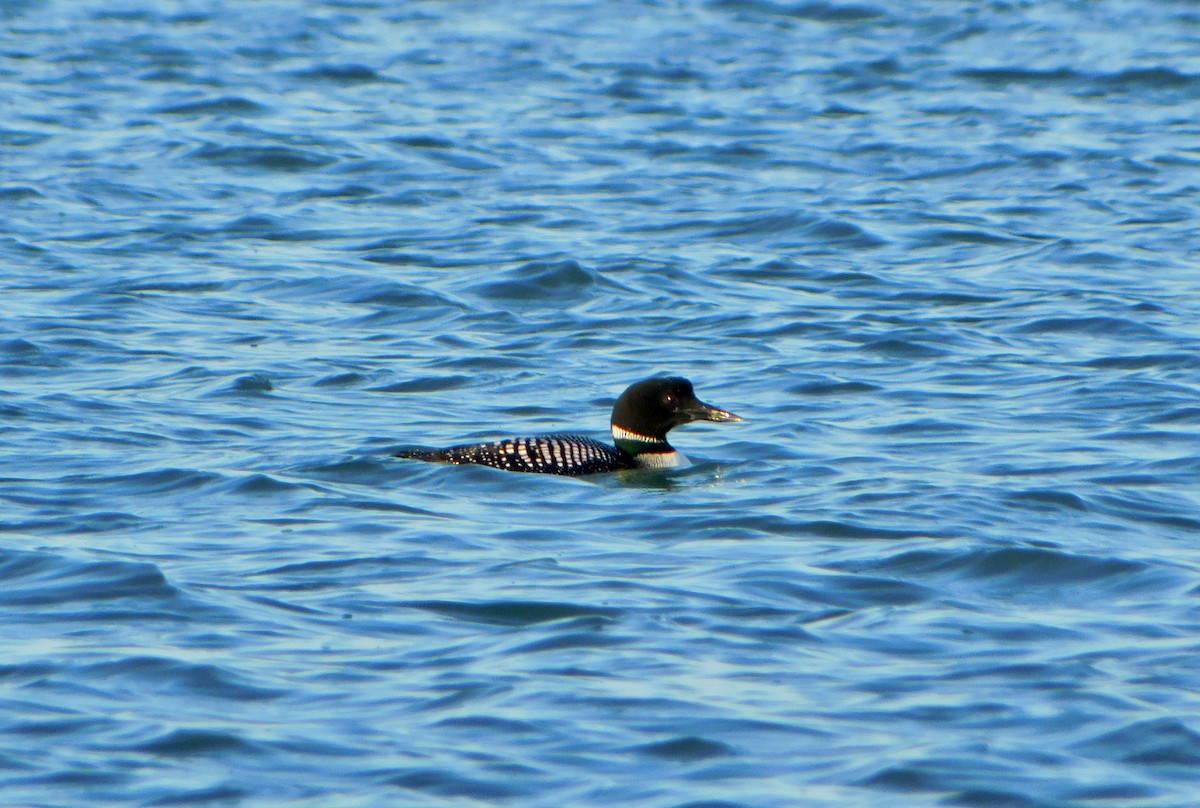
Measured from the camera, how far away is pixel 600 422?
10.4 meters

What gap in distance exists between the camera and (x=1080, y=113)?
797 inches

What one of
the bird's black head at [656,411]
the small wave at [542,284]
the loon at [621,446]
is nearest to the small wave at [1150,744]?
the loon at [621,446]

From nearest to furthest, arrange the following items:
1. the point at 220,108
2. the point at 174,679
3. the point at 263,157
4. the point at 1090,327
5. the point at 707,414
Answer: the point at 174,679
the point at 707,414
the point at 1090,327
the point at 263,157
the point at 220,108

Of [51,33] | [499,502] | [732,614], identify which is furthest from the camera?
[51,33]

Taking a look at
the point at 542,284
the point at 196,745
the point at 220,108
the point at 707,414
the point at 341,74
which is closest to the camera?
the point at 196,745

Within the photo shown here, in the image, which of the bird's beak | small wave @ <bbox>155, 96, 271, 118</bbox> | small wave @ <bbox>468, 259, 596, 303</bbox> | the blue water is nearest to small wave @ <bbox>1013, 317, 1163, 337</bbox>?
the blue water

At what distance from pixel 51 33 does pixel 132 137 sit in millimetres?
5962

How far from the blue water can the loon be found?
0.36 ft

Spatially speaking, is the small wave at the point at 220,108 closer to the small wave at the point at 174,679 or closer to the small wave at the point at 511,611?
the small wave at the point at 511,611

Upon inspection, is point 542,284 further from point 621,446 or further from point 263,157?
point 263,157

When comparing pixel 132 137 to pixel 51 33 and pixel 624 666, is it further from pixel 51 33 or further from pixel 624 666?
pixel 624 666

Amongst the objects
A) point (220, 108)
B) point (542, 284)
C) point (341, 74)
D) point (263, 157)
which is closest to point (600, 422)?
point (542, 284)

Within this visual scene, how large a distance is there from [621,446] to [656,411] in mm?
237

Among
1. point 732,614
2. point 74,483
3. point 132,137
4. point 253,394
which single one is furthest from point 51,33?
point 732,614
